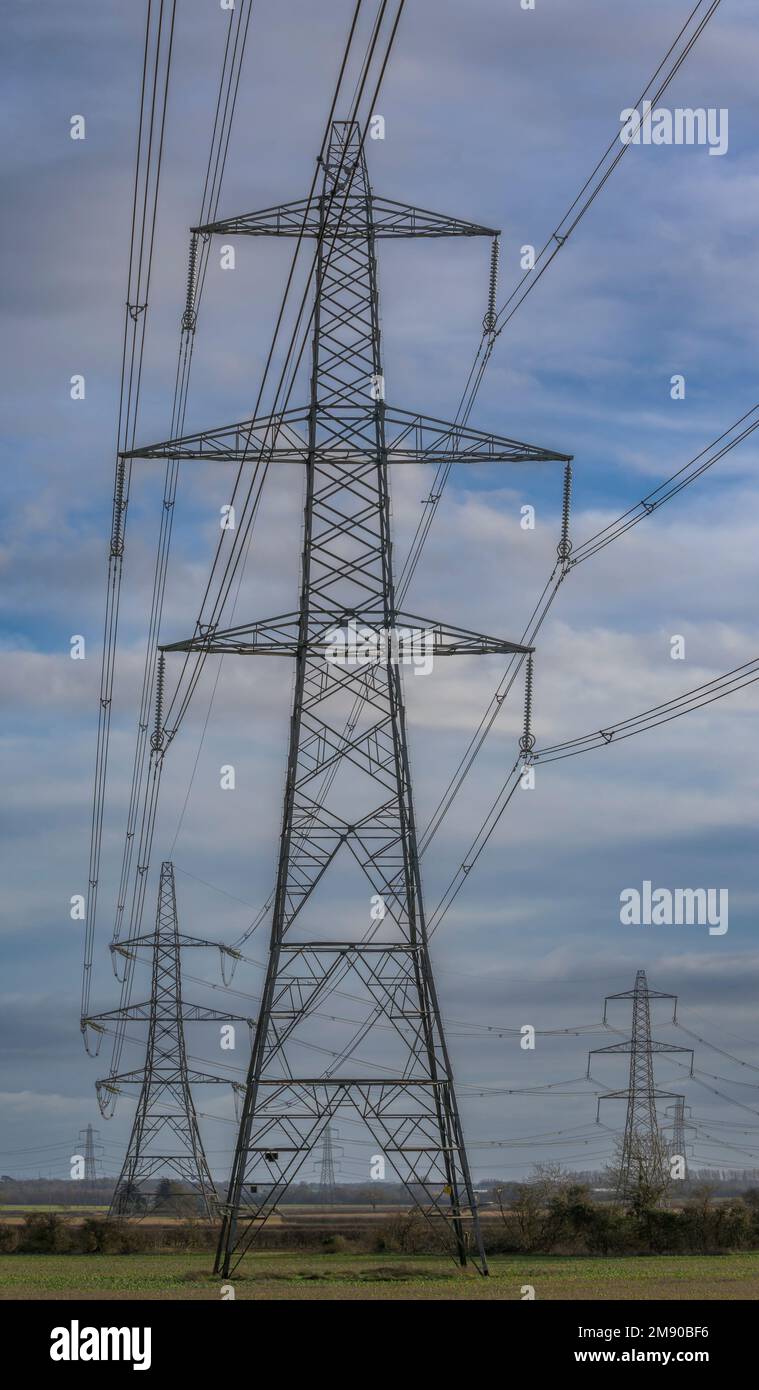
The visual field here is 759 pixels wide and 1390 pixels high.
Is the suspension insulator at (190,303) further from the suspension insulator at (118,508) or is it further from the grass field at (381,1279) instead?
the grass field at (381,1279)

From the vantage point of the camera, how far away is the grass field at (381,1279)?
1478 inches

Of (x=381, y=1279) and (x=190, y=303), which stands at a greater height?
(x=190, y=303)

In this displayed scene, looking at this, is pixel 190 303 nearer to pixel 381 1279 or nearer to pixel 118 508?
pixel 118 508

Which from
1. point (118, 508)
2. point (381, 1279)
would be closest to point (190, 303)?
point (118, 508)

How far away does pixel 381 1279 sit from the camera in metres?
42.9

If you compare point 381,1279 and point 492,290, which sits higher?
point 492,290

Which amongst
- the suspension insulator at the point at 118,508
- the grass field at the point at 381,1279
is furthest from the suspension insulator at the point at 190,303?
the grass field at the point at 381,1279

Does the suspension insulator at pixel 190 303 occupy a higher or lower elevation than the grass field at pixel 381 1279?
higher

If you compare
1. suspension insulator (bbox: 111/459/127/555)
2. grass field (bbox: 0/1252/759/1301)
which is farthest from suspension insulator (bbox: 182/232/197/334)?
grass field (bbox: 0/1252/759/1301)

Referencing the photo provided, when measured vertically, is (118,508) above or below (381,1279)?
above
